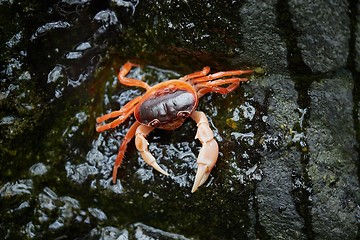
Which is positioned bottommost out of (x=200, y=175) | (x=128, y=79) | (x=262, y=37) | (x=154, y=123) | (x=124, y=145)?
(x=200, y=175)

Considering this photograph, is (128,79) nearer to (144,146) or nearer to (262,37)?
(144,146)

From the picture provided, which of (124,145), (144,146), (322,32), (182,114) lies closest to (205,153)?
(182,114)

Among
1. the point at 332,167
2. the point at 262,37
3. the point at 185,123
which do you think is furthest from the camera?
the point at 185,123

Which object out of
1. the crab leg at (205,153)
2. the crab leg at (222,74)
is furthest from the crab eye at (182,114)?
the crab leg at (222,74)

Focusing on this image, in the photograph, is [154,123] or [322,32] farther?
[154,123]

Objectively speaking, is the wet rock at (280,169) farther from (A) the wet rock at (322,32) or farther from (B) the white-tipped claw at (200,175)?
(B) the white-tipped claw at (200,175)

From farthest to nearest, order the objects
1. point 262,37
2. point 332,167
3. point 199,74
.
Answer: point 199,74
point 262,37
point 332,167
